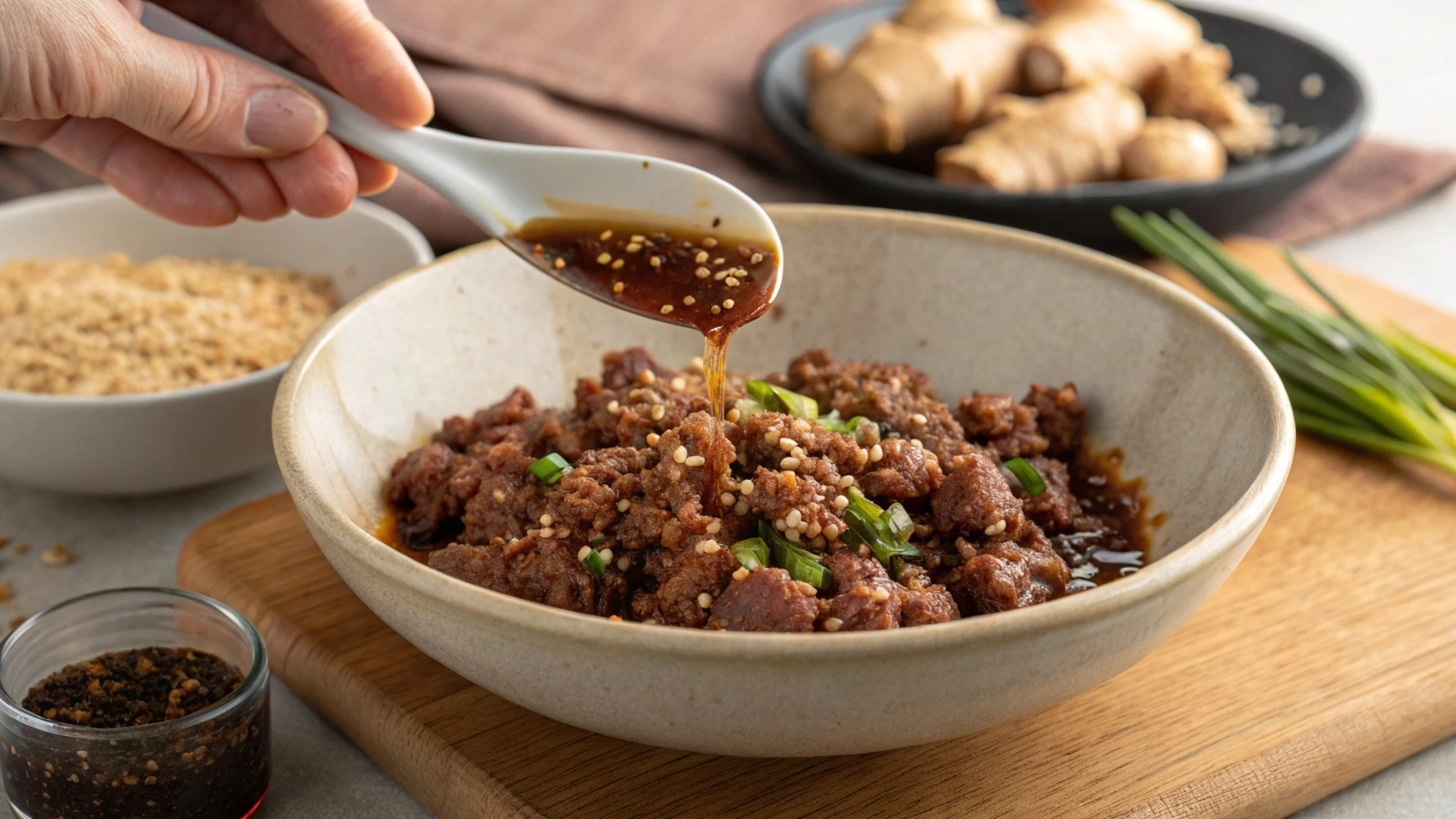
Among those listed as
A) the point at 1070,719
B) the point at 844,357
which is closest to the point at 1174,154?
the point at 844,357

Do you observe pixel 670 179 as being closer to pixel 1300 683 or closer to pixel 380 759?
pixel 380 759

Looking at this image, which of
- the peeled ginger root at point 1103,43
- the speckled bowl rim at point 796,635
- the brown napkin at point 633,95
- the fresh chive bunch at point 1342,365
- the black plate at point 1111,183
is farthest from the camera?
the peeled ginger root at point 1103,43

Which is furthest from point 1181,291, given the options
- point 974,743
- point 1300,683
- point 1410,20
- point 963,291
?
point 1410,20

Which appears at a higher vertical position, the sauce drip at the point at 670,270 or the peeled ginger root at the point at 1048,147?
the sauce drip at the point at 670,270

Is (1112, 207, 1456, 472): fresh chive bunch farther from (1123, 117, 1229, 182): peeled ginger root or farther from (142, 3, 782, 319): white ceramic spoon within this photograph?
(142, 3, 782, 319): white ceramic spoon

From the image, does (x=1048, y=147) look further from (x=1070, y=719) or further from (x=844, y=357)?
(x=1070, y=719)

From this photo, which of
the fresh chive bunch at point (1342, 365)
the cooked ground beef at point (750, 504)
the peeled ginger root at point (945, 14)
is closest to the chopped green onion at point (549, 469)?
the cooked ground beef at point (750, 504)

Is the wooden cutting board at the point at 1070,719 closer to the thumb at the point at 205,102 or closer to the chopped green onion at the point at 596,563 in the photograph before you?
the chopped green onion at the point at 596,563
